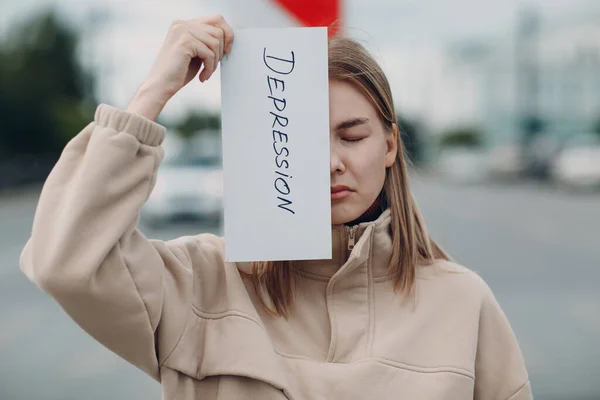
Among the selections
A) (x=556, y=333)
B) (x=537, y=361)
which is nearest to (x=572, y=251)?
(x=556, y=333)

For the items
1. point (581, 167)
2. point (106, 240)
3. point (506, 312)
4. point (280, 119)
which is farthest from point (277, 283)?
point (581, 167)

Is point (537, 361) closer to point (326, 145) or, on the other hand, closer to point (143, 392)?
point (143, 392)

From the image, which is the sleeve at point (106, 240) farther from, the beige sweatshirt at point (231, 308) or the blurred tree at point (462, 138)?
the blurred tree at point (462, 138)

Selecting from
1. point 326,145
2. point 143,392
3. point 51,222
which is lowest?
point 143,392

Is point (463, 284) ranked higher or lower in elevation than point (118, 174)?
lower

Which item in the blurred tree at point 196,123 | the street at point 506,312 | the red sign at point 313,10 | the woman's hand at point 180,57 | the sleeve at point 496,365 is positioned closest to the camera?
the woman's hand at point 180,57

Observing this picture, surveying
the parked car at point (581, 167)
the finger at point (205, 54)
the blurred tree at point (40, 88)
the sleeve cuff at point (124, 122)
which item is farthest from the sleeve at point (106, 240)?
the blurred tree at point (40, 88)

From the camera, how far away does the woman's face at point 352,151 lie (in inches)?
79.1

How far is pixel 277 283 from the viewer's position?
2.05 meters

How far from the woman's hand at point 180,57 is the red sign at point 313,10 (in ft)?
2.40

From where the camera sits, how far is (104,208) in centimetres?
173

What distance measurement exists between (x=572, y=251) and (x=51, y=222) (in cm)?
1428

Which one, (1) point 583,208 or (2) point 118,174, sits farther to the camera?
(1) point 583,208

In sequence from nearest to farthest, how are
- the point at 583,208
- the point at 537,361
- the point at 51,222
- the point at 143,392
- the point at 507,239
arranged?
the point at 51,222
the point at 143,392
the point at 537,361
the point at 507,239
the point at 583,208
